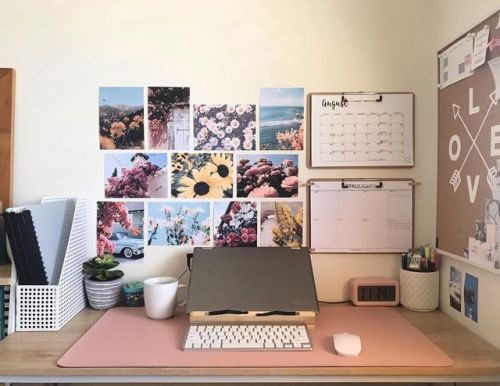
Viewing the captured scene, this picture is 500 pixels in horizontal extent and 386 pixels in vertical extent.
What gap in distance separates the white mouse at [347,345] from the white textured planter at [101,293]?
85 centimetres

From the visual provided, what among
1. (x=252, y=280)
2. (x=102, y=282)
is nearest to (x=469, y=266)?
(x=252, y=280)

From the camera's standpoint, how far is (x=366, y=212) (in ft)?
5.20

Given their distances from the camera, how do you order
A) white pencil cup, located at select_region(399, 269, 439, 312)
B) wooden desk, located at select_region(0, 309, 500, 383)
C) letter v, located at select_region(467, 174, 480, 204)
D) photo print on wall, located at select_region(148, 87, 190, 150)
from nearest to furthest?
wooden desk, located at select_region(0, 309, 500, 383) < letter v, located at select_region(467, 174, 480, 204) < white pencil cup, located at select_region(399, 269, 439, 312) < photo print on wall, located at select_region(148, 87, 190, 150)

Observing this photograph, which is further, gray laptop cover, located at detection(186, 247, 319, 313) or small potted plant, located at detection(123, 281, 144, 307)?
small potted plant, located at detection(123, 281, 144, 307)

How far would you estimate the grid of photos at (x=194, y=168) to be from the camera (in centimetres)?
158

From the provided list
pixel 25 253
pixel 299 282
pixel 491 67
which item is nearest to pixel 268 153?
pixel 299 282

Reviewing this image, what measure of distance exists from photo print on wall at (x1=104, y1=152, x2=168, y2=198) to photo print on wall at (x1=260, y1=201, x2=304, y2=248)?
431 millimetres

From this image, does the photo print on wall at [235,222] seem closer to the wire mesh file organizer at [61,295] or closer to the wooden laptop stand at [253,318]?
the wooden laptop stand at [253,318]

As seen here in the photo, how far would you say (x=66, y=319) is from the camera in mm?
1358

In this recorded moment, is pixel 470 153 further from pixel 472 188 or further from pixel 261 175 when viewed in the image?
pixel 261 175

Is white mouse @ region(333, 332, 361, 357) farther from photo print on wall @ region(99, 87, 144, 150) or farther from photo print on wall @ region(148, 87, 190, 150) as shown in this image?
photo print on wall @ region(99, 87, 144, 150)

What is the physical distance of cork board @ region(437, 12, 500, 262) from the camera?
1.15 m

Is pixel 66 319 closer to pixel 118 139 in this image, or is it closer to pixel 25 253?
pixel 25 253

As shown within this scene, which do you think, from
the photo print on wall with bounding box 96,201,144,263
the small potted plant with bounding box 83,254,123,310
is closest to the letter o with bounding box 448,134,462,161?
the photo print on wall with bounding box 96,201,144,263
